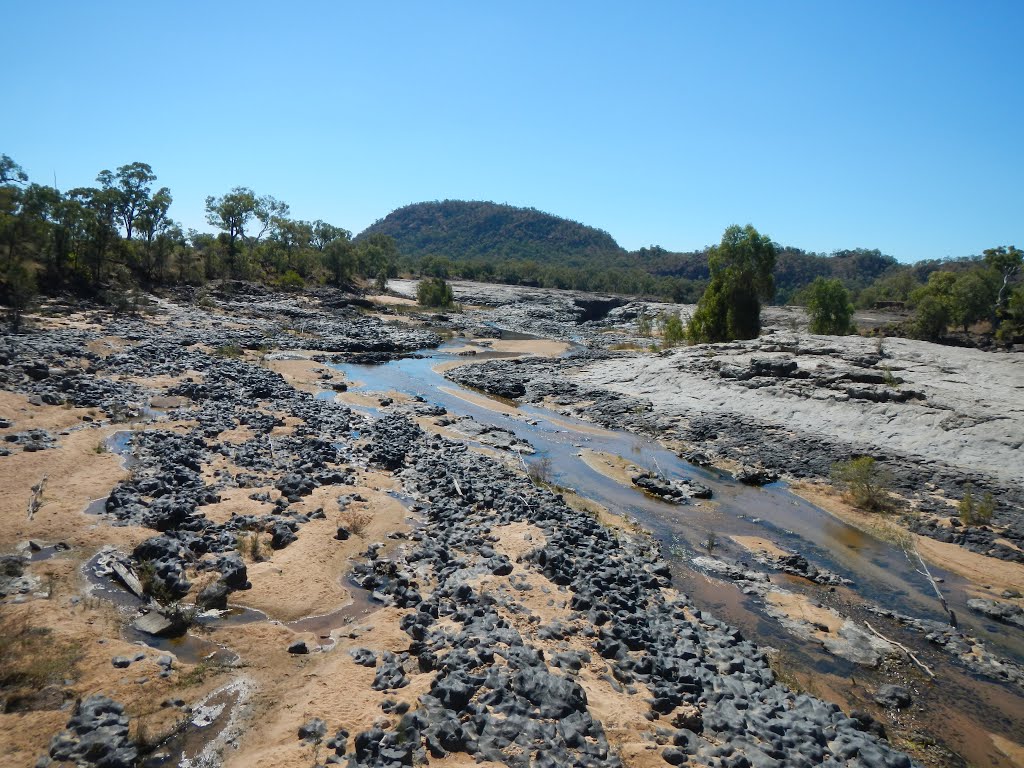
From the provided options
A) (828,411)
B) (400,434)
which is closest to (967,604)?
(828,411)

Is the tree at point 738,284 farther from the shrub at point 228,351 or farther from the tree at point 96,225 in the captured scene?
the tree at point 96,225

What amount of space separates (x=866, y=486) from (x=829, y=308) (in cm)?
3955

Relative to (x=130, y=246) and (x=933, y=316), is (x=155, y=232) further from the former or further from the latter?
(x=933, y=316)

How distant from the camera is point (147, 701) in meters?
8.18

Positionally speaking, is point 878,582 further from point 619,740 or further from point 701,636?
point 619,740

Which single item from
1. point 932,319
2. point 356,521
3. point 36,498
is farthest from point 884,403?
point 932,319

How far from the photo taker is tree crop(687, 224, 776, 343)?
147 feet

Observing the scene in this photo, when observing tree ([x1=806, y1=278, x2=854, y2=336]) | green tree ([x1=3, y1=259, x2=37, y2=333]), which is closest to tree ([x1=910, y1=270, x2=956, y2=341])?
tree ([x1=806, y1=278, x2=854, y2=336])

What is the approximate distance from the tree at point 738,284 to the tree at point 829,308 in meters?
10.5

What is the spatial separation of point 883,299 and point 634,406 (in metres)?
85.9

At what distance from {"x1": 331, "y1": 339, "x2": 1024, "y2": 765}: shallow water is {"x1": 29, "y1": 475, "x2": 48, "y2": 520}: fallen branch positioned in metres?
15.8

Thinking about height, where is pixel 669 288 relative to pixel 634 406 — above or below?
above

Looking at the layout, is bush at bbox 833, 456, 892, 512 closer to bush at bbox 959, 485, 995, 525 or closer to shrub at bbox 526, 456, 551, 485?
bush at bbox 959, 485, 995, 525

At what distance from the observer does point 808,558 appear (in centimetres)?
1659
